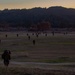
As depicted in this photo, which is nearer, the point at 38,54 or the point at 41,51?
the point at 38,54

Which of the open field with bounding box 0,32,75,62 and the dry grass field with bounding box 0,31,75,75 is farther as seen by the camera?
the open field with bounding box 0,32,75,62

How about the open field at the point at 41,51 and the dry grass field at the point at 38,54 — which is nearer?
the dry grass field at the point at 38,54

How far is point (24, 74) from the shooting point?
60.7 feet

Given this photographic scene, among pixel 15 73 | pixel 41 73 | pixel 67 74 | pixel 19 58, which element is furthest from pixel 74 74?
pixel 19 58

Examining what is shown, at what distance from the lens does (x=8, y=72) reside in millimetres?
19250

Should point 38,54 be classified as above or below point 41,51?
above

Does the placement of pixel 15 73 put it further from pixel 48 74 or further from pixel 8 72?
pixel 48 74

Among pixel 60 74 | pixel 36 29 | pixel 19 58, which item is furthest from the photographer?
pixel 36 29

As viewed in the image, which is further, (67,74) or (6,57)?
(6,57)

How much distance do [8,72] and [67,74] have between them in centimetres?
326

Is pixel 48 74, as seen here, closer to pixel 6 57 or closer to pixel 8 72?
pixel 8 72

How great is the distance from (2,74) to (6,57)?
4781 mm

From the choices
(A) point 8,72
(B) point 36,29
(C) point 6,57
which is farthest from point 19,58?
(B) point 36,29

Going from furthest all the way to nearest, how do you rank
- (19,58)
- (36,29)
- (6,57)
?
(36,29), (19,58), (6,57)
